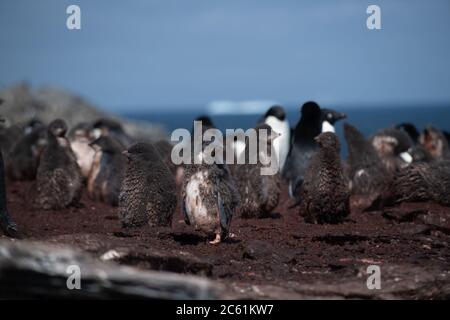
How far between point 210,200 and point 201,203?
0.36ft

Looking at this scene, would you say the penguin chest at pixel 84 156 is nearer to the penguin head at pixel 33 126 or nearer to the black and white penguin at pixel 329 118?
the penguin head at pixel 33 126

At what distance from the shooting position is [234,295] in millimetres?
6156

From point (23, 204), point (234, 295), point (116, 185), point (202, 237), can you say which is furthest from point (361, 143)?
point (234, 295)

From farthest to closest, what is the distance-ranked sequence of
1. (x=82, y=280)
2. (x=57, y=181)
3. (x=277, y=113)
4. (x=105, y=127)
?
1. (x=105, y=127)
2. (x=277, y=113)
3. (x=57, y=181)
4. (x=82, y=280)

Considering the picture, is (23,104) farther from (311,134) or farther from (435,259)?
(435,259)

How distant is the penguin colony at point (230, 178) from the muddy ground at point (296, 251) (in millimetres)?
282

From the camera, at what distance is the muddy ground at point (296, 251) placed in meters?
6.55

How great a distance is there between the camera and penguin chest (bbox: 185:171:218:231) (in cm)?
823

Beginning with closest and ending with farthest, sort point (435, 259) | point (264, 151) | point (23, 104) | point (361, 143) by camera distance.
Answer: point (435, 259) < point (264, 151) < point (361, 143) < point (23, 104)

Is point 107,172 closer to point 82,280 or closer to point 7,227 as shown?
point 7,227

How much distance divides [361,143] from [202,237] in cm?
481

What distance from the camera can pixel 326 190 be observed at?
32.4 feet

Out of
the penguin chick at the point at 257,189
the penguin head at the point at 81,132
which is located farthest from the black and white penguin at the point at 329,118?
the penguin head at the point at 81,132

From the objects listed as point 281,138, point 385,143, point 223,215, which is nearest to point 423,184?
point 385,143
